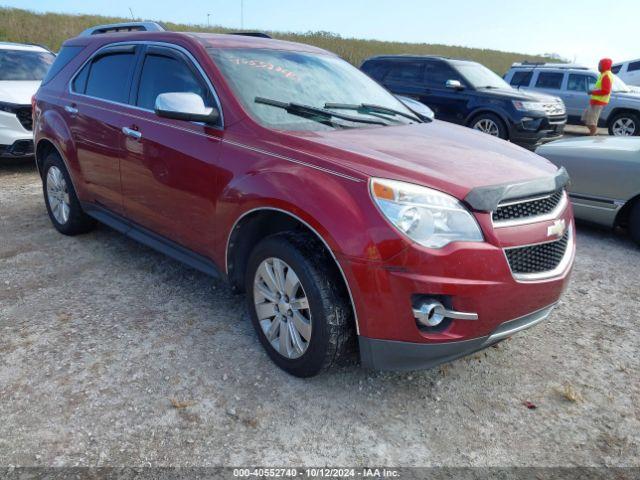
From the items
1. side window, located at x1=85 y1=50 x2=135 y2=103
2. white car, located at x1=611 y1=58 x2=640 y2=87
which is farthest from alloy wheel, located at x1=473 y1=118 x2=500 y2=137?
white car, located at x1=611 y1=58 x2=640 y2=87

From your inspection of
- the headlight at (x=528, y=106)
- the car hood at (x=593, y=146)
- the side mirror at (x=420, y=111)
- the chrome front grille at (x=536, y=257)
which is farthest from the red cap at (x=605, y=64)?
the chrome front grille at (x=536, y=257)

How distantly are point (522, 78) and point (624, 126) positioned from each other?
9.27 ft

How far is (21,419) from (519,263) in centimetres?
245

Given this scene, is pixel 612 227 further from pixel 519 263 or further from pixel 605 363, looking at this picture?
pixel 519 263

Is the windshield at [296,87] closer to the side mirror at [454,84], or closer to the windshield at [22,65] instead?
the side mirror at [454,84]

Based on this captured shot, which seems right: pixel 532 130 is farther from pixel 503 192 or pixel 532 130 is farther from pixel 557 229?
pixel 503 192

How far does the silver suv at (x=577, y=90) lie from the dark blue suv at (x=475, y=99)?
11.9 ft

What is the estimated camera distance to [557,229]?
103 inches

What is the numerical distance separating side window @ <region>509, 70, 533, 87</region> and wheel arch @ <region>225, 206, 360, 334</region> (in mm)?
12933

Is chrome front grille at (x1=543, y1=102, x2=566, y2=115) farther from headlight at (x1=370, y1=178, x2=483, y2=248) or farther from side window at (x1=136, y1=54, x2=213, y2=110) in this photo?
headlight at (x1=370, y1=178, x2=483, y2=248)

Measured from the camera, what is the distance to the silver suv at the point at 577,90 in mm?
12695

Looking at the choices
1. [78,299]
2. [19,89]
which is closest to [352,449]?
[78,299]

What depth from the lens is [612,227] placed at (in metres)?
5.12

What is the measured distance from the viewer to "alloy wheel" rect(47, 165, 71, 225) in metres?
4.80
